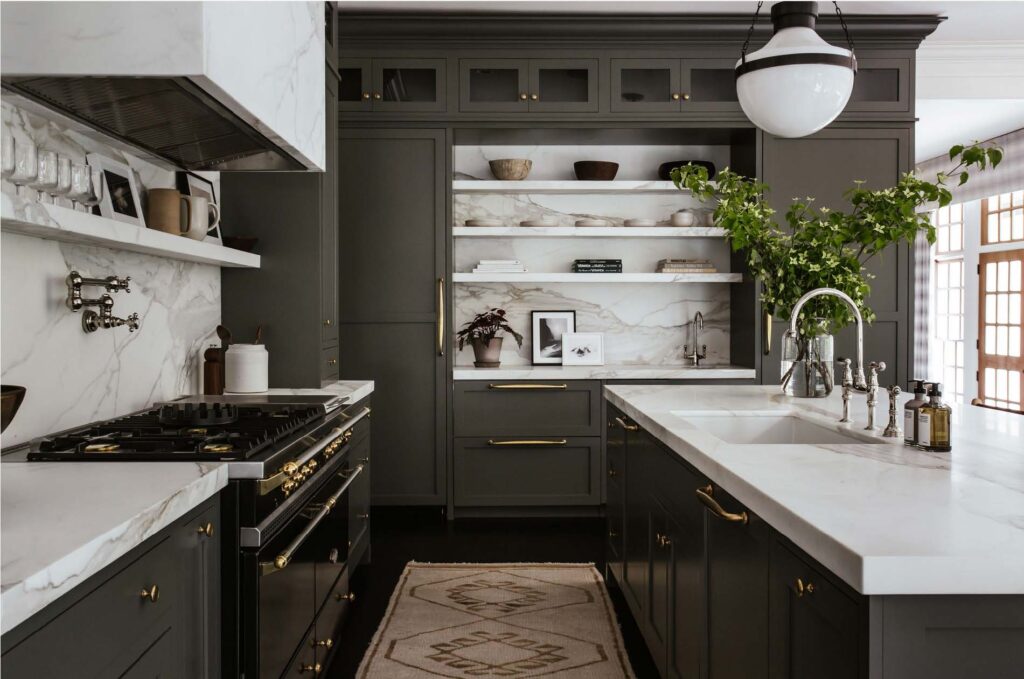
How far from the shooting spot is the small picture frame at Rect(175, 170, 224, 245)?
2.80m

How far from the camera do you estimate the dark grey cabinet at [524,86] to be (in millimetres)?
4223

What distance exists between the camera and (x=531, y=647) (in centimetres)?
263

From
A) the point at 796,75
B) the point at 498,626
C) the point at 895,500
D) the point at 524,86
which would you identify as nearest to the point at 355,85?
the point at 524,86

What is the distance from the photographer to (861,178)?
4.30m

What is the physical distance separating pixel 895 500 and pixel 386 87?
3693 mm

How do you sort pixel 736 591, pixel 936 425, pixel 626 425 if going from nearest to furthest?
pixel 736 591, pixel 936 425, pixel 626 425

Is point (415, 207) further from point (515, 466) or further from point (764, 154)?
point (764, 154)

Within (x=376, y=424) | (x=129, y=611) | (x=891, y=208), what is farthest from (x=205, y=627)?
(x=376, y=424)

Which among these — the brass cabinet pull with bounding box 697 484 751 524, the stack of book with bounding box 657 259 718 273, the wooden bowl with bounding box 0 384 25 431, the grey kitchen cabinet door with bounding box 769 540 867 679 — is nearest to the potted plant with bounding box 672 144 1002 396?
the brass cabinet pull with bounding box 697 484 751 524

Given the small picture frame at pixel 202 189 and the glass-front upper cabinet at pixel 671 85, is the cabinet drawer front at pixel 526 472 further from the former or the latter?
the glass-front upper cabinet at pixel 671 85

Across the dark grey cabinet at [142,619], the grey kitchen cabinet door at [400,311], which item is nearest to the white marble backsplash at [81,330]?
the dark grey cabinet at [142,619]

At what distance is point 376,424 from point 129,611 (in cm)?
303

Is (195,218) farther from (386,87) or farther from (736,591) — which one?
(736,591)

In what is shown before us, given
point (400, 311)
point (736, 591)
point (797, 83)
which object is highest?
point (797, 83)
